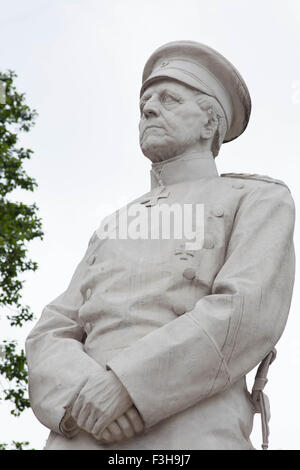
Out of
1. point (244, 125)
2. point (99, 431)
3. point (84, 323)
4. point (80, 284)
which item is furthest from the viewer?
point (244, 125)

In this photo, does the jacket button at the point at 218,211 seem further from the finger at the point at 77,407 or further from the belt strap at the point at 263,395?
the finger at the point at 77,407

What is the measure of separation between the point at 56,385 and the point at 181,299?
0.78 m

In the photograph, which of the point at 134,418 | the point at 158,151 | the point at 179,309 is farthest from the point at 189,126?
the point at 134,418

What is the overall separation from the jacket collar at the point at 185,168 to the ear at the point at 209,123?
0.12 m

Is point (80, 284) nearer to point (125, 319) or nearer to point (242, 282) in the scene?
point (125, 319)

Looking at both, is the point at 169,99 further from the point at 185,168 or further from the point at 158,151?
the point at 185,168

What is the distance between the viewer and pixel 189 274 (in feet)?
14.7

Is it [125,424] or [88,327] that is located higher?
[88,327]

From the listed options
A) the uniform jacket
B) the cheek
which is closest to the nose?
the cheek

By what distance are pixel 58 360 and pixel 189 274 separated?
2.67ft

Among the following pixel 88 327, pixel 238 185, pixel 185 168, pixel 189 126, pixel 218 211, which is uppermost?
pixel 189 126
